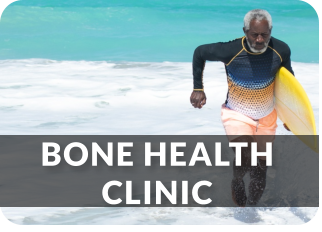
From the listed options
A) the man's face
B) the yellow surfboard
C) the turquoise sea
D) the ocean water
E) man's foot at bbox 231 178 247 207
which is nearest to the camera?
the man's face

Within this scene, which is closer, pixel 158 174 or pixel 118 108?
pixel 158 174

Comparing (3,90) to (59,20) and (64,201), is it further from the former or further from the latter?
(59,20)

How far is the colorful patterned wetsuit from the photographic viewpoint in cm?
400

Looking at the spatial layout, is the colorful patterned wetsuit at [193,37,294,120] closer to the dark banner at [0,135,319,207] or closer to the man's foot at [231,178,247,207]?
the dark banner at [0,135,319,207]

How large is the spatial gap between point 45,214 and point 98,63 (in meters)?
7.72

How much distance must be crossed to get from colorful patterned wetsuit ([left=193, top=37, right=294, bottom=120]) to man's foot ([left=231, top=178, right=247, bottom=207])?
1.58 ft

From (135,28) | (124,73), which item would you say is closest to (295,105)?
(124,73)

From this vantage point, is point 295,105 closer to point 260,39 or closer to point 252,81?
point 252,81

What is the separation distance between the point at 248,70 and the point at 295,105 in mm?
441

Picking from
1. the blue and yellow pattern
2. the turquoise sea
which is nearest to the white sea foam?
the blue and yellow pattern

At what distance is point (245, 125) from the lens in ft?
13.5

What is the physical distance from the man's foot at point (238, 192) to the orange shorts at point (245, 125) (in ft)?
1.07

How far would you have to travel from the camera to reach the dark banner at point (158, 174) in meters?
4.28

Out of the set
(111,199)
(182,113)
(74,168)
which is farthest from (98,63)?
(111,199)
